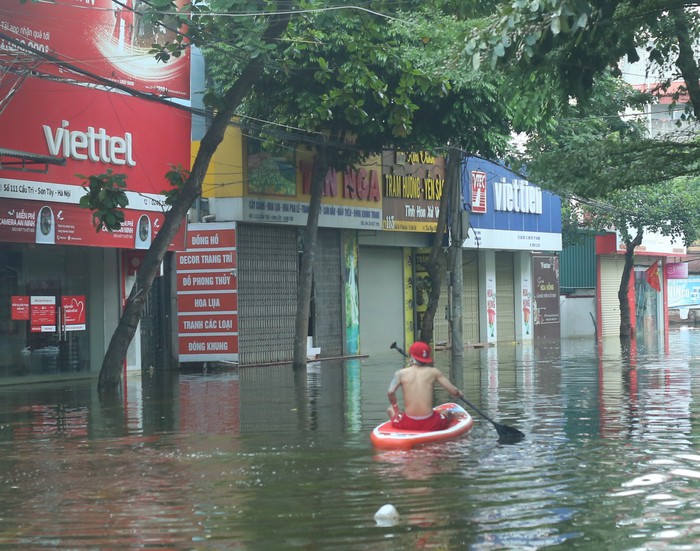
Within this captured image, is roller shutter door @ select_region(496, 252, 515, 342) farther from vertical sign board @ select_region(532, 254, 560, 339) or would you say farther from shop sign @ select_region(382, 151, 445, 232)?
shop sign @ select_region(382, 151, 445, 232)

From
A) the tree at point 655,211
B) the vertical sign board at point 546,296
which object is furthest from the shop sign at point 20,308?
the vertical sign board at point 546,296

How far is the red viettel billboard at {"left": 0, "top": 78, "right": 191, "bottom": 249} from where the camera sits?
21.8 m

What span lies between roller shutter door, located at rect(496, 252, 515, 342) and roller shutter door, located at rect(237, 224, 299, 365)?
13717 mm

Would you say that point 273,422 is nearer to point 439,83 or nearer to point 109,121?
point 439,83

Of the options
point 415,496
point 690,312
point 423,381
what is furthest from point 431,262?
point 690,312

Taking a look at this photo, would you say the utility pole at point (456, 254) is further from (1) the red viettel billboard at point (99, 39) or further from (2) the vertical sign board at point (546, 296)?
(2) the vertical sign board at point (546, 296)

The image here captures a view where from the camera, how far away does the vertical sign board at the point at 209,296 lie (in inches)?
1102

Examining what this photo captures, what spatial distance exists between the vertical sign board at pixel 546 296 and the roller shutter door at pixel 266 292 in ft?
54.7

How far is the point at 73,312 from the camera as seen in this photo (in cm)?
2497

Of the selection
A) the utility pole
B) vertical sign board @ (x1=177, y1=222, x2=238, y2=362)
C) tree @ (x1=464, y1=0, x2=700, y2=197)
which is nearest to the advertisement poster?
vertical sign board @ (x1=177, y1=222, x2=238, y2=362)

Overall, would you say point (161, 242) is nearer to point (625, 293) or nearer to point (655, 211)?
point (655, 211)

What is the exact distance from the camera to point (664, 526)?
795cm

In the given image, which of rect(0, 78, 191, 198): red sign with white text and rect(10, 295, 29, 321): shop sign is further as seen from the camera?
rect(10, 295, 29, 321): shop sign

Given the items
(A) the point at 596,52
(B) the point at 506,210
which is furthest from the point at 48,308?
(B) the point at 506,210
